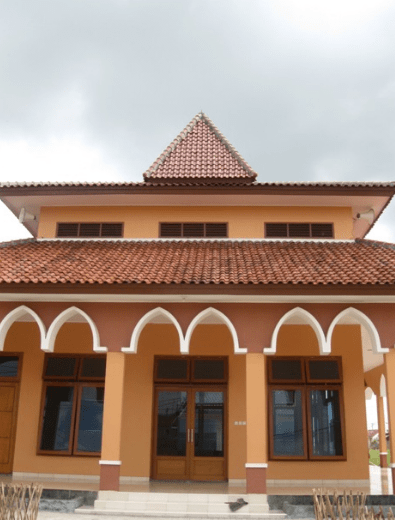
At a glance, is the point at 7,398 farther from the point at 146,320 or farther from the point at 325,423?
the point at 325,423

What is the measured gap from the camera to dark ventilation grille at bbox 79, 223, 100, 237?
14930 mm

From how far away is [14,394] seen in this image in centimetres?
→ 1323

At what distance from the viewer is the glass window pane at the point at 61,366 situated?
522 inches

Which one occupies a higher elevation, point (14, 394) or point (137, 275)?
point (137, 275)

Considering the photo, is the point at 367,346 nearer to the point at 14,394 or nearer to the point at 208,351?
the point at 208,351

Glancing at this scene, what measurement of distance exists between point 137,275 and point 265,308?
2.79m

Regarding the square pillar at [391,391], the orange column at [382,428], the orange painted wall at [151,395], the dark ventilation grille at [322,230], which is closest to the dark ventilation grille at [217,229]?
the dark ventilation grille at [322,230]

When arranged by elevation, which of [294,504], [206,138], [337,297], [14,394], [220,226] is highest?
[206,138]

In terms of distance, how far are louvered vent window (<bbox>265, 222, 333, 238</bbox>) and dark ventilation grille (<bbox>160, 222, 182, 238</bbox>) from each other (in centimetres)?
243

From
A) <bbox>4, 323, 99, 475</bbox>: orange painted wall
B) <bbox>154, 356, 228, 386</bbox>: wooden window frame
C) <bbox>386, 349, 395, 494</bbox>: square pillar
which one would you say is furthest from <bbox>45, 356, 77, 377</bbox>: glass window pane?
<bbox>386, 349, 395, 494</bbox>: square pillar

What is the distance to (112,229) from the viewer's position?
49.0 feet

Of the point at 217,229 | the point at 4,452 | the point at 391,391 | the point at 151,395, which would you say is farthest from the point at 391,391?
the point at 4,452

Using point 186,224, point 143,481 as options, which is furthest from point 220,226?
point 143,481

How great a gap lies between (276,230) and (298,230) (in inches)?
23.8
